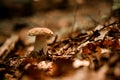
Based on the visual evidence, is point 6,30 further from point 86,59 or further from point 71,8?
point 86,59

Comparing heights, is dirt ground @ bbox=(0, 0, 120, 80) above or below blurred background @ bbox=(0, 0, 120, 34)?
below

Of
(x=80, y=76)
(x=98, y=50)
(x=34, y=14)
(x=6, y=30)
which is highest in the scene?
(x=34, y=14)

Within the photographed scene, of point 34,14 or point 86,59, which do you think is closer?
point 86,59

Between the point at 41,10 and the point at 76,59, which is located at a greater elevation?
the point at 41,10

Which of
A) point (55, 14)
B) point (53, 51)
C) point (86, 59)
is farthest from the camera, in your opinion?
point (55, 14)

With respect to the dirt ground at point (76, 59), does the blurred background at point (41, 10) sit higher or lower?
higher

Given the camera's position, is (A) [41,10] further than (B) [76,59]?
Yes

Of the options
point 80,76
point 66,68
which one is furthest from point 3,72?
point 80,76

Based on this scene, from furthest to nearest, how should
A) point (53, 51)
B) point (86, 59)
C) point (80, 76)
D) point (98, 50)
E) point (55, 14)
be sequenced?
point (55, 14) → point (53, 51) → point (98, 50) → point (86, 59) → point (80, 76)

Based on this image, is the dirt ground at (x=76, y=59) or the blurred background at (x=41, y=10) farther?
the blurred background at (x=41, y=10)

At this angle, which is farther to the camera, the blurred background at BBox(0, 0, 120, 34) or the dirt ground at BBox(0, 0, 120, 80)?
the blurred background at BBox(0, 0, 120, 34)

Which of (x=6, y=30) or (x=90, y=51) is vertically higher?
(x=6, y=30)
